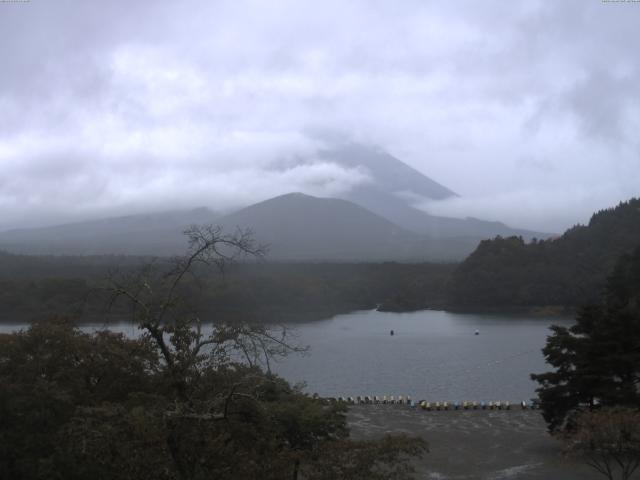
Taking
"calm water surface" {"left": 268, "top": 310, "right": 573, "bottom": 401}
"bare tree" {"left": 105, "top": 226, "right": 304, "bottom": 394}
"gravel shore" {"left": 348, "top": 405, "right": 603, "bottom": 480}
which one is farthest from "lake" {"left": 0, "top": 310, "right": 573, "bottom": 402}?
"bare tree" {"left": 105, "top": 226, "right": 304, "bottom": 394}

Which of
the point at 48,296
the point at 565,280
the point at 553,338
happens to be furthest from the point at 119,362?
the point at 565,280

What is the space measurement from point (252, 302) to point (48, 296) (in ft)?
32.7

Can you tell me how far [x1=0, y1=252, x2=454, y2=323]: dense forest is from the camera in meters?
29.5

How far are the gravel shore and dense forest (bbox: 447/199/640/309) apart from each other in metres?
29.0

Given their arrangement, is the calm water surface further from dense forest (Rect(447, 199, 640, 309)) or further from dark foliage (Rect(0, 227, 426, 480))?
dark foliage (Rect(0, 227, 426, 480))

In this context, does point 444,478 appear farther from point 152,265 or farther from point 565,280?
point 565,280

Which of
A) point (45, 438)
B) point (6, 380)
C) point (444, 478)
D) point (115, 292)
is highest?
point (115, 292)

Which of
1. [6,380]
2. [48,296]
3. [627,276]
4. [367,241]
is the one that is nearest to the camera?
[6,380]

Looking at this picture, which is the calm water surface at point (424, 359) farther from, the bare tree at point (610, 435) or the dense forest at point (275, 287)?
the bare tree at point (610, 435)

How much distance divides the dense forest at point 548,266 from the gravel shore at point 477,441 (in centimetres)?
2901

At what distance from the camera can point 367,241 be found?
92.9 m

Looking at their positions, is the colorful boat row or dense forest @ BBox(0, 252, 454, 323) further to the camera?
dense forest @ BBox(0, 252, 454, 323)

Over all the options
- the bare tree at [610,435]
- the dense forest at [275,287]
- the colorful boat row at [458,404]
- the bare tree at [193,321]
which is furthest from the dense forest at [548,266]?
the bare tree at [193,321]

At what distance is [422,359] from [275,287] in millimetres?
16188
